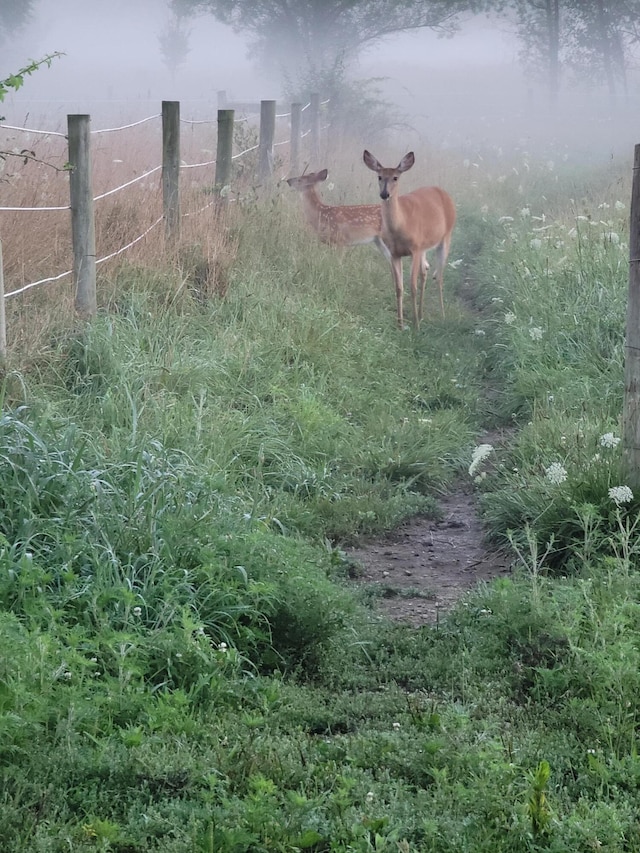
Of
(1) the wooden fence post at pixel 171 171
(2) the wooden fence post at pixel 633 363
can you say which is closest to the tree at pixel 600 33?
(1) the wooden fence post at pixel 171 171

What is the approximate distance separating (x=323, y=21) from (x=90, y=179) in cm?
2562

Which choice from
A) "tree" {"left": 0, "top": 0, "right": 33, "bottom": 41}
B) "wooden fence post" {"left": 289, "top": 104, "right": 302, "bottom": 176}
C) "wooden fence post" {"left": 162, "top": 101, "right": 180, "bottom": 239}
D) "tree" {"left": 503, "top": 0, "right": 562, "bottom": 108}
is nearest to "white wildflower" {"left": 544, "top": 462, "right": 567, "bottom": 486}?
"wooden fence post" {"left": 162, "top": 101, "right": 180, "bottom": 239}

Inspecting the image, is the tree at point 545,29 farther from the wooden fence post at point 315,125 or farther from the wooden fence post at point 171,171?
the wooden fence post at point 171,171

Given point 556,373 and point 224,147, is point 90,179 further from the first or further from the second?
point 224,147

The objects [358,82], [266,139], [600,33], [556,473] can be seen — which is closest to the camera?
[556,473]

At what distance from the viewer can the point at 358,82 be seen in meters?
25.7

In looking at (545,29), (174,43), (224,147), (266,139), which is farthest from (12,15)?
(224,147)

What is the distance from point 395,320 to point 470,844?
7.06m

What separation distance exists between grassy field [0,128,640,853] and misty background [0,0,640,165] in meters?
14.2

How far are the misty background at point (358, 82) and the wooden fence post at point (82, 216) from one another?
1327cm

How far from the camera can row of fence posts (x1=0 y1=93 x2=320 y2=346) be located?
686 centimetres

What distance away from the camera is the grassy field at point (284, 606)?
291 centimetres

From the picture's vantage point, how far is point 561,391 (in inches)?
274

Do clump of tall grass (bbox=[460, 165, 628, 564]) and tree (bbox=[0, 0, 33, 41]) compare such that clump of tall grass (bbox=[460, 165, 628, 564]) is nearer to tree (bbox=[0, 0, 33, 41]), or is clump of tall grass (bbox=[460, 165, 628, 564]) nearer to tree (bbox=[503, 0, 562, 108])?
tree (bbox=[503, 0, 562, 108])
